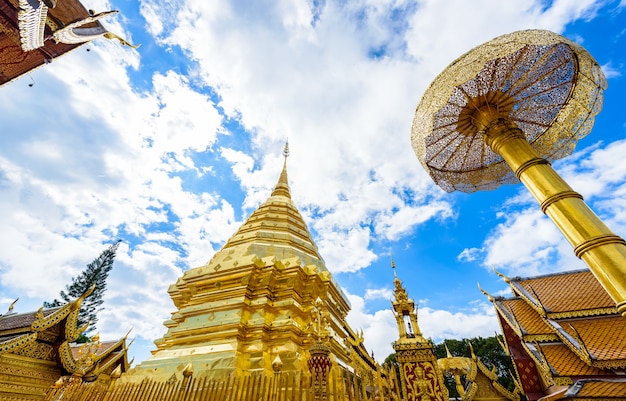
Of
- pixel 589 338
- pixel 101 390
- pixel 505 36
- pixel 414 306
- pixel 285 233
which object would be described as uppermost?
pixel 285 233

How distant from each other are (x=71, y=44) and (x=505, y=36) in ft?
25.9

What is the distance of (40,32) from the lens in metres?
4.72

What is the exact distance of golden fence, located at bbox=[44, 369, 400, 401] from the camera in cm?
320

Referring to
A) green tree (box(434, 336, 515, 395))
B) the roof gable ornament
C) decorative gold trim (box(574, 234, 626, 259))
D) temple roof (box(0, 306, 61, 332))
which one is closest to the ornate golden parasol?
decorative gold trim (box(574, 234, 626, 259))

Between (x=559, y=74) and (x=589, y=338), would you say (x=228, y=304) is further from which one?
(x=589, y=338)

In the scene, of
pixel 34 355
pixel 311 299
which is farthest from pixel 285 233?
pixel 34 355

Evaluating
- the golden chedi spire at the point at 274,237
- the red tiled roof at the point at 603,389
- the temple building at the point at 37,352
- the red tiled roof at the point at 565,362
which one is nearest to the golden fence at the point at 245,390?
the temple building at the point at 37,352

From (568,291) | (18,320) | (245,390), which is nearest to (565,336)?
(568,291)

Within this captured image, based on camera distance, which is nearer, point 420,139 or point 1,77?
point 420,139

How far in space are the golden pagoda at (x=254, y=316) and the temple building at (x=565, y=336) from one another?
4184mm

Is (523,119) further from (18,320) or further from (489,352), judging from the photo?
(489,352)

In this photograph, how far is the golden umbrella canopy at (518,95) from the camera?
351 centimetres

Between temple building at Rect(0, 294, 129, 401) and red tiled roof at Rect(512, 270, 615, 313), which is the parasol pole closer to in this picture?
red tiled roof at Rect(512, 270, 615, 313)

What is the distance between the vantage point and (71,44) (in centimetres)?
623
